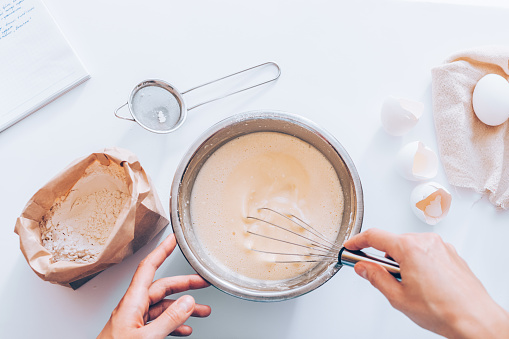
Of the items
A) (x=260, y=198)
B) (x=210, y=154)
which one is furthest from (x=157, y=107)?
(x=260, y=198)

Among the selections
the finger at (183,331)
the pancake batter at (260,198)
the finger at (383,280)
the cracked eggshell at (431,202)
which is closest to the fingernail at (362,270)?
the finger at (383,280)

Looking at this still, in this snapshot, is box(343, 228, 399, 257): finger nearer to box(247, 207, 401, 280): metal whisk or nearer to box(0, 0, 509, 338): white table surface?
box(247, 207, 401, 280): metal whisk

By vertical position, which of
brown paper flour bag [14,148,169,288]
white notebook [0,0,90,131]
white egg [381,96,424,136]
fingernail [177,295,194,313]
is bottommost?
fingernail [177,295,194,313]

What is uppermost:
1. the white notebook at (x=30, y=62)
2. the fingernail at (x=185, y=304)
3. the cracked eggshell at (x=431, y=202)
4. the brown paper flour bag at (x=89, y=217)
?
the white notebook at (x=30, y=62)

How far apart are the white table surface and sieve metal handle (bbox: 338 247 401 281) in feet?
0.75

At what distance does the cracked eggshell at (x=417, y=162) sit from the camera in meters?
0.81

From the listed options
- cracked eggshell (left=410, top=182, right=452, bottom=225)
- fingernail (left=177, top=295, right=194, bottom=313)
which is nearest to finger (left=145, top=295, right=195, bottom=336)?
fingernail (left=177, top=295, right=194, bottom=313)

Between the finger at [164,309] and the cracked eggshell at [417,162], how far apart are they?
1.58ft

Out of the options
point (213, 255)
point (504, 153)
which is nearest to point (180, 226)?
point (213, 255)

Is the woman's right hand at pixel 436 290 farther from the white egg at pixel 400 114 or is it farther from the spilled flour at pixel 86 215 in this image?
the spilled flour at pixel 86 215

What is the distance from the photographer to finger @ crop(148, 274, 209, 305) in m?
0.76

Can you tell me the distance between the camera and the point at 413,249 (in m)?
0.59

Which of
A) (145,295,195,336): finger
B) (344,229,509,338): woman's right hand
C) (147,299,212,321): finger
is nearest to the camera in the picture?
(344,229,509,338): woman's right hand

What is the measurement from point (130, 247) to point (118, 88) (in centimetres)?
35
